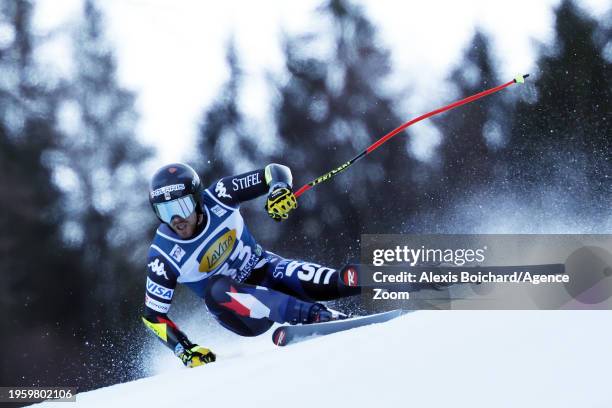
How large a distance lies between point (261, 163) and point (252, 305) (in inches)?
415

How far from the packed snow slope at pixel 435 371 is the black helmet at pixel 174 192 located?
155 centimetres

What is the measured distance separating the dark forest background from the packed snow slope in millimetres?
9196

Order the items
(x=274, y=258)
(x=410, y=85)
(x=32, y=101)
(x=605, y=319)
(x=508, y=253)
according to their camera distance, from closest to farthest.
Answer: (x=605, y=319), (x=274, y=258), (x=508, y=253), (x=32, y=101), (x=410, y=85)

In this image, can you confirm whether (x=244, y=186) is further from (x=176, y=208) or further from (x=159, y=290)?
(x=159, y=290)

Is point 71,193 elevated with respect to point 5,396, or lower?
elevated

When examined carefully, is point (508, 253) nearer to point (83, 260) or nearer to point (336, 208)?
point (336, 208)

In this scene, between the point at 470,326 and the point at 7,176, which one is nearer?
the point at 470,326

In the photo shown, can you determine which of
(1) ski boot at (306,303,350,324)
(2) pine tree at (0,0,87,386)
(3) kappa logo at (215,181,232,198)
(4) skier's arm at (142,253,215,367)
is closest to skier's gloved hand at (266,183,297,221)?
(3) kappa logo at (215,181,232,198)

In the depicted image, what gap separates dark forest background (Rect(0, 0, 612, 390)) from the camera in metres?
13.1

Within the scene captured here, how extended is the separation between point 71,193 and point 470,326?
11.9 metres

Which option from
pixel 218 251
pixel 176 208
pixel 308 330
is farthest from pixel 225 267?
pixel 308 330

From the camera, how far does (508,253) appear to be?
11.0m

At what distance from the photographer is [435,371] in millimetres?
2730

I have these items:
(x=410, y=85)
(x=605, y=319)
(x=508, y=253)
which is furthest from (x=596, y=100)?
(x=605, y=319)
